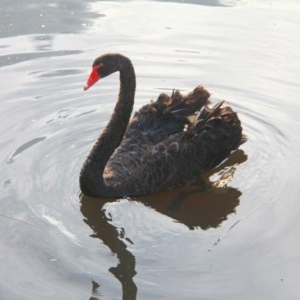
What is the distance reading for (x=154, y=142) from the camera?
4855 millimetres

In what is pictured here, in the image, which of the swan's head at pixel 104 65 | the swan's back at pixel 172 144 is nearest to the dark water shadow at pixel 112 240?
the swan's back at pixel 172 144

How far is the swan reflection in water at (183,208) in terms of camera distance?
164 inches

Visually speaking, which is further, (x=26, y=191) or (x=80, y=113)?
(x=80, y=113)

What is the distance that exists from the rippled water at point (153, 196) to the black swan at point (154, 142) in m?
0.13

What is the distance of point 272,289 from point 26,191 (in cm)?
179

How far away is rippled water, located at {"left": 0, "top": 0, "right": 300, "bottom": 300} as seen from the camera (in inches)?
149

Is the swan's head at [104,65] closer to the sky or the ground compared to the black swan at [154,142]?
closer to the sky

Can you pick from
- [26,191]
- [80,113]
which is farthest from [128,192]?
[80,113]

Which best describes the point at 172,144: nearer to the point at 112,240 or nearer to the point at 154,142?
the point at 154,142

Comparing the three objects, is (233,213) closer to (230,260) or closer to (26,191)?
(230,260)

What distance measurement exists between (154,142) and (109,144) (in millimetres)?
449

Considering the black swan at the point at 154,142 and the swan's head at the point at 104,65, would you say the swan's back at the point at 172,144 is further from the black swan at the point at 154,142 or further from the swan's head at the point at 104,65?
the swan's head at the point at 104,65

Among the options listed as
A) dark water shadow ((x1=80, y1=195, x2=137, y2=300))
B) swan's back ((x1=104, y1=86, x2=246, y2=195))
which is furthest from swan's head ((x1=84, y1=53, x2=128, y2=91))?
dark water shadow ((x1=80, y1=195, x2=137, y2=300))

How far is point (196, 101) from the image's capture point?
5.07 metres
